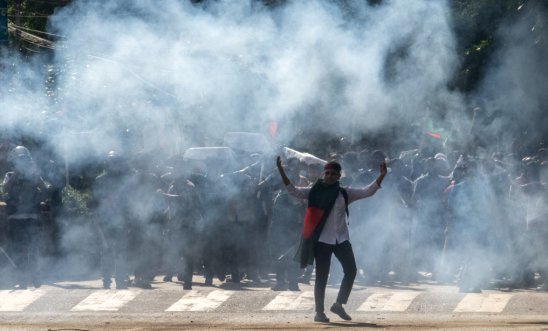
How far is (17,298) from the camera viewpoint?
15641 millimetres

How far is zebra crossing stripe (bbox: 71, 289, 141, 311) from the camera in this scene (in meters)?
14.8

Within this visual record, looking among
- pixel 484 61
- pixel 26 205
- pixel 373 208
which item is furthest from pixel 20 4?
pixel 484 61

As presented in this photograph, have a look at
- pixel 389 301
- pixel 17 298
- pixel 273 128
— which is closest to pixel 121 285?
pixel 17 298

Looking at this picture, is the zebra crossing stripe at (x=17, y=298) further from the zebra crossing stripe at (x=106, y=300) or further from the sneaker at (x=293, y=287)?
the sneaker at (x=293, y=287)

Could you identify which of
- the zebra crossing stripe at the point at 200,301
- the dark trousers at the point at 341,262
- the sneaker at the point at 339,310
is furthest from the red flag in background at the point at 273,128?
the sneaker at the point at 339,310

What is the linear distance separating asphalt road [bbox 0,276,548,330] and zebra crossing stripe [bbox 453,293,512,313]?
0.01m

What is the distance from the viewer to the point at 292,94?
1823cm

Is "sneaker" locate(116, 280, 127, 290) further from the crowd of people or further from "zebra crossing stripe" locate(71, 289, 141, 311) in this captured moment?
"zebra crossing stripe" locate(71, 289, 141, 311)

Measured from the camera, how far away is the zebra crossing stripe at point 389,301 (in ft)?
48.3

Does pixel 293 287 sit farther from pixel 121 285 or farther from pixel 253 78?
pixel 253 78

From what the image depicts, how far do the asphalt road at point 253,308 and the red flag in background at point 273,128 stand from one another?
258cm

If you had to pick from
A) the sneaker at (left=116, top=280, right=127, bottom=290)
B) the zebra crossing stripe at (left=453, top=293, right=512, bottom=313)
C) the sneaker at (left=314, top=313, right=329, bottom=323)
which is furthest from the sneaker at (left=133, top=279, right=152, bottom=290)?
the zebra crossing stripe at (left=453, top=293, right=512, bottom=313)

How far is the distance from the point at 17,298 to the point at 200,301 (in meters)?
2.48

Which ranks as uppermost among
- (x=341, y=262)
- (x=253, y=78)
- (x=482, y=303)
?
(x=253, y=78)
